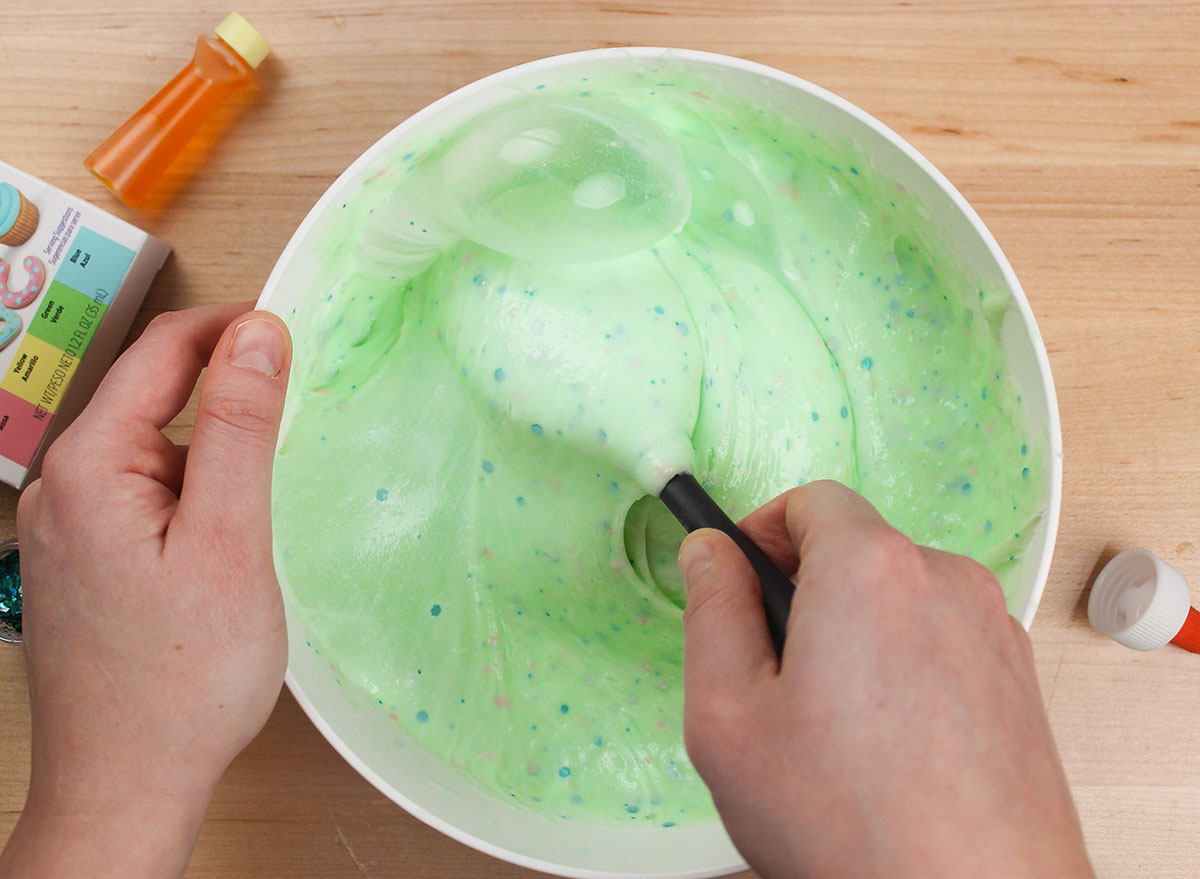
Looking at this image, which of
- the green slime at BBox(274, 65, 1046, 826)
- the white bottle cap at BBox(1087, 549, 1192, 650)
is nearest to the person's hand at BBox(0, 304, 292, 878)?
the green slime at BBox(274, 65, 1046, 826)

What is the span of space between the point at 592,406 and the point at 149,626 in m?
0.33

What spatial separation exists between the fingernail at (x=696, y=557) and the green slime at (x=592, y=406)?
155mm

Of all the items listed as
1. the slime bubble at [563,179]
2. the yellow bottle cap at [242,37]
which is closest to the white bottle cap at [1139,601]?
the slime bubble at [563,179]

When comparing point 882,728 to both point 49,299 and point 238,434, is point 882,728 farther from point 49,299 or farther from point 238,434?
point 49,299

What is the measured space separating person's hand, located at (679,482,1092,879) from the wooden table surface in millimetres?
341

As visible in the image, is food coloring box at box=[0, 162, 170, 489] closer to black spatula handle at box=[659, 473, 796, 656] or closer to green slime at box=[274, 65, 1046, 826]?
green slime at box=[274, 65, 1046, 826]

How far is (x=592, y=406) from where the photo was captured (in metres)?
0.64

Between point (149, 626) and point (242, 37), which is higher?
point (242, 37)

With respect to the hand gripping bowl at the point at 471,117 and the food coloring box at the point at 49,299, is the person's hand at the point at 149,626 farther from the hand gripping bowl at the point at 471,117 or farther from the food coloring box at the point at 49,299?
the food coloring box at the point at 49,299

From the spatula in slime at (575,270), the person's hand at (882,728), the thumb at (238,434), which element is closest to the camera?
the person's hand at (882,728)

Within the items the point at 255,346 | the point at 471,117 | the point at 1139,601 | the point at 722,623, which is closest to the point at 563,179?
the point at 471,117

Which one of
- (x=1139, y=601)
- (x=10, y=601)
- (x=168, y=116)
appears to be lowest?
(x=1139, y=601)

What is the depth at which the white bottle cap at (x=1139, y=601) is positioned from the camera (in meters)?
0.61

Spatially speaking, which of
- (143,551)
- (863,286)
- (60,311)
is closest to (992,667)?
(863,286)
